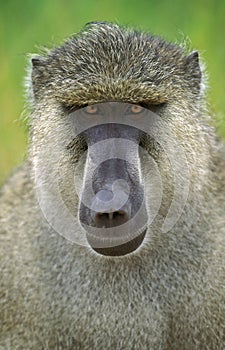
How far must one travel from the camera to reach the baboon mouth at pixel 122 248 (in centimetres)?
614

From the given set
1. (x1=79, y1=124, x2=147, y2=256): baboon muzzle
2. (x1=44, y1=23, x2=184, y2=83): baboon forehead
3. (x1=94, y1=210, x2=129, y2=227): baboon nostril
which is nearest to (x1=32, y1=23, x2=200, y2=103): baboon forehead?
(x1=44, y1=23, x2=184, y2=83): baboon forehead

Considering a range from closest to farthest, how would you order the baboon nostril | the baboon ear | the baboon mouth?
the baboon nostril
the baboon mouth
the baboon ear

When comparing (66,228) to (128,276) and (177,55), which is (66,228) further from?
(177,55)

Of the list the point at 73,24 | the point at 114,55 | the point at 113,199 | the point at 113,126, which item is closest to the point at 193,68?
the point at 114,55

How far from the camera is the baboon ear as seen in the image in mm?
6777

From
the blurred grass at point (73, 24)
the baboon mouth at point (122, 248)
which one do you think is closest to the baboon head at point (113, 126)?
the baboon mouth at point (122, 248)

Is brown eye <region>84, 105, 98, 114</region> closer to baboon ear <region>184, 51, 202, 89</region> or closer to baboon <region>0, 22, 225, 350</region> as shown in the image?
baboon <region>0, 22, 225, 350</region>

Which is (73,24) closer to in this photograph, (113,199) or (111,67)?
(111,67)

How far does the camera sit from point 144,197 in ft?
20.4

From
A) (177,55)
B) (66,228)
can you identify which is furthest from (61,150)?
(177,55)

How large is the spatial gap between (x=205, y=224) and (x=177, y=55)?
969 mm

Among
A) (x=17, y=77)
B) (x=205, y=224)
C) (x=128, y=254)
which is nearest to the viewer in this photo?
(x=128, y=254)

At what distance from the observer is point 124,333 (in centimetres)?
671

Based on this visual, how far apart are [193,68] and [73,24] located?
5037 mm
